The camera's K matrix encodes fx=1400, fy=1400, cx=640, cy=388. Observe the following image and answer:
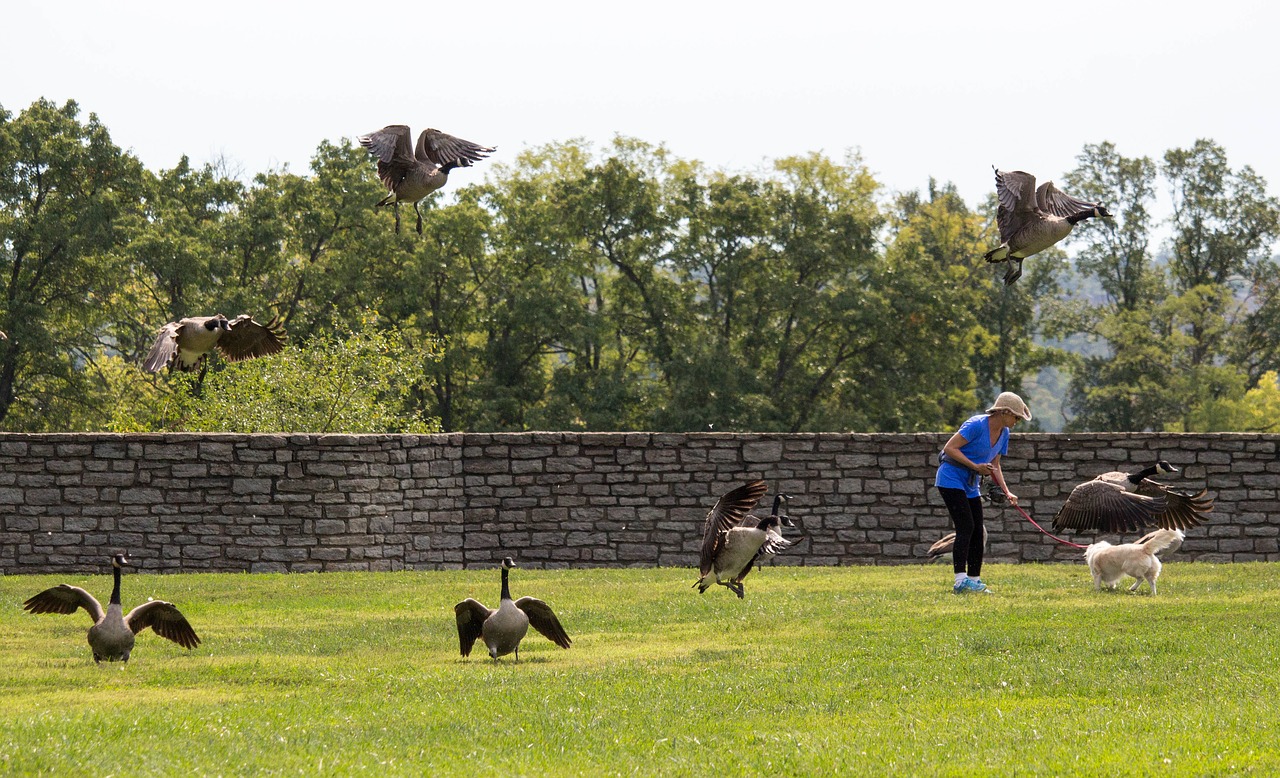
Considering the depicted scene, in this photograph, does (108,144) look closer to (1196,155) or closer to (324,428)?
(324,428)

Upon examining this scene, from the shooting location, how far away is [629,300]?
49188 mm

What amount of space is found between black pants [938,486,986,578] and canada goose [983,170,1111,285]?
397 centimetres

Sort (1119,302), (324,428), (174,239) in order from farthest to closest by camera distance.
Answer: (1119,302)
(174,239)
(324,428)

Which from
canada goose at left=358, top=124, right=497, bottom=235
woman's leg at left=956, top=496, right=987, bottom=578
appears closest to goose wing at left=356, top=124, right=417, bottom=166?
canada goose at left=358, top=124, right=497, bottom=235

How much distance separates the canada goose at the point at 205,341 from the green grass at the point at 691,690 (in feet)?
5.81

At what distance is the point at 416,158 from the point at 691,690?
3274 mm

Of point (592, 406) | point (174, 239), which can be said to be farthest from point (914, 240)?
point (174, 239)

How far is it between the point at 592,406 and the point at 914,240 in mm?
13037

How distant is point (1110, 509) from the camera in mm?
10250

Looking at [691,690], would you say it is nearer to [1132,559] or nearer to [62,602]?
[62,602]

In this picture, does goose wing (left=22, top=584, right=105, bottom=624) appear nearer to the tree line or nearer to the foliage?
the foliage

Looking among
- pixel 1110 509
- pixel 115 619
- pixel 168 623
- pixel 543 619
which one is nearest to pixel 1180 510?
pixel 1110 509

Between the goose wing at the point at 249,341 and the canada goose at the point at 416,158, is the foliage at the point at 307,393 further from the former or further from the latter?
the canada goose at the point at 416,158

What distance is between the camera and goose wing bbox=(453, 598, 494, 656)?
27.2 feet
